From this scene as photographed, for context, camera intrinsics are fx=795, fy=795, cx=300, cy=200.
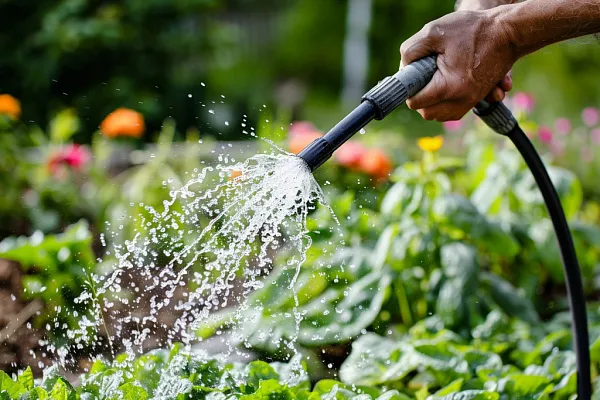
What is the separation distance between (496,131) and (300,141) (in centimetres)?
183

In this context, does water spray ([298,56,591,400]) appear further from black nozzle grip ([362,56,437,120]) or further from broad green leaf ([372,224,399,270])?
broad green leaf ([372,224,399,270])

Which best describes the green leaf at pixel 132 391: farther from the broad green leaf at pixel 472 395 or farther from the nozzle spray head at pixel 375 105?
the broad green leaf at pixel 472 395

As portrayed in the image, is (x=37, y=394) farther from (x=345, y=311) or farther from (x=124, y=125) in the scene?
(x=124, y=125)

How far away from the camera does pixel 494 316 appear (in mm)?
2488

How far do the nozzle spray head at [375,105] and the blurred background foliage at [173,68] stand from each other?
8.66ft

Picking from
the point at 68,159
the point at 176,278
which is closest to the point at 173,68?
the point at 68,159

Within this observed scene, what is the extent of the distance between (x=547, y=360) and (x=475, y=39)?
1058 mm

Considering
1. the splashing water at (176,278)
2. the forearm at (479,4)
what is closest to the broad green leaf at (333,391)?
the splashing water at (176,278)

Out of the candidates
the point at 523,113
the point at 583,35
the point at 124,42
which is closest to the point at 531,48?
the point at 583,35

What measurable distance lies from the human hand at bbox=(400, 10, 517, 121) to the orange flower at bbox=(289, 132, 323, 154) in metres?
1.87

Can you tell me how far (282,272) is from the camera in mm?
2426

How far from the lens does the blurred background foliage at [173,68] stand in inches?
219

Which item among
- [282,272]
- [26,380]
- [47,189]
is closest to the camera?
[26,380]

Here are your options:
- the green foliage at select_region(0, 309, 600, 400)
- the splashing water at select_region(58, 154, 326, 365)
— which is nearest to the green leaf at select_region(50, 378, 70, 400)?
the green foliage at select_region(0, 309, 600, 400)
